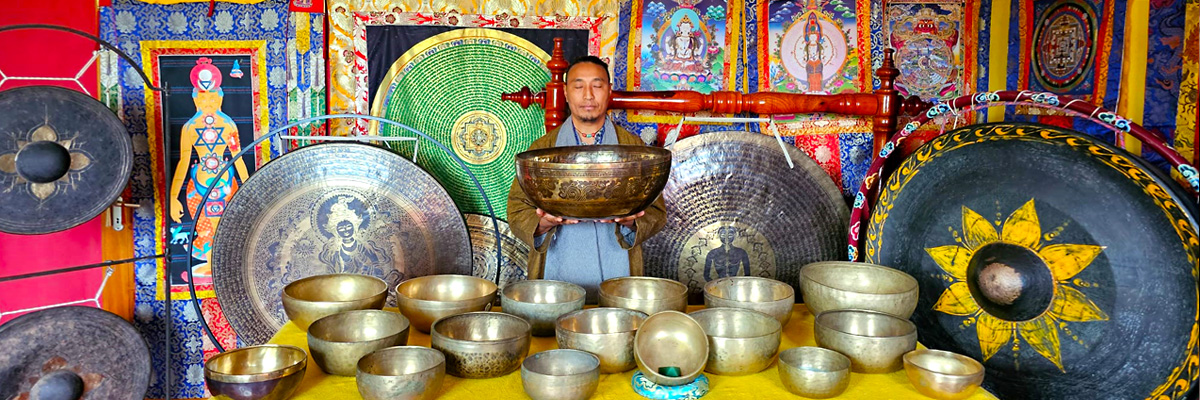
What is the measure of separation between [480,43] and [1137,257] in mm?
2257

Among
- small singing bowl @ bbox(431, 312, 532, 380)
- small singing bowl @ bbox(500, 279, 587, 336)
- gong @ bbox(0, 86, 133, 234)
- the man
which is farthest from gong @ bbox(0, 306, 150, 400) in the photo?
small singing bowl @ bbox(431, 312, 532, 380)

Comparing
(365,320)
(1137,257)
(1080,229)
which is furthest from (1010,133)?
(365,320)

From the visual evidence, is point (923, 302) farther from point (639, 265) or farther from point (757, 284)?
point (639, 265)

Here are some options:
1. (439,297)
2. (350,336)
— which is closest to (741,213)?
(439,297)

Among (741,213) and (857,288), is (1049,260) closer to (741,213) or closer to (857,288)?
(857,288)

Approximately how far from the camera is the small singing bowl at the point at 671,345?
1.56 m

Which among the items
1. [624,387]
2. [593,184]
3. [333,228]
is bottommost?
[624,387]

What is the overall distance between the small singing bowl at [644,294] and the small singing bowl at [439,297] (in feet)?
0.99

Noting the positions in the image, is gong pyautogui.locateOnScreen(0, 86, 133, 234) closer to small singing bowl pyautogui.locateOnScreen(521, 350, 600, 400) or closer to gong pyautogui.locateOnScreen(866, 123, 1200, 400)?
small singing bowl pyautogui.locateOnScreen(521, 350, 600, 400)

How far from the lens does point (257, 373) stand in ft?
4.83

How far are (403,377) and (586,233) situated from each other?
48.7 inches

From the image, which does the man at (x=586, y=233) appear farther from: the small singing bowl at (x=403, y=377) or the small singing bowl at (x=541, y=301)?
the small singing bowl at (x=403, y=377)

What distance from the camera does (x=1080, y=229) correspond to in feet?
6.21

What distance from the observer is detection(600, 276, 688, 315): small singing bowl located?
181 cm
